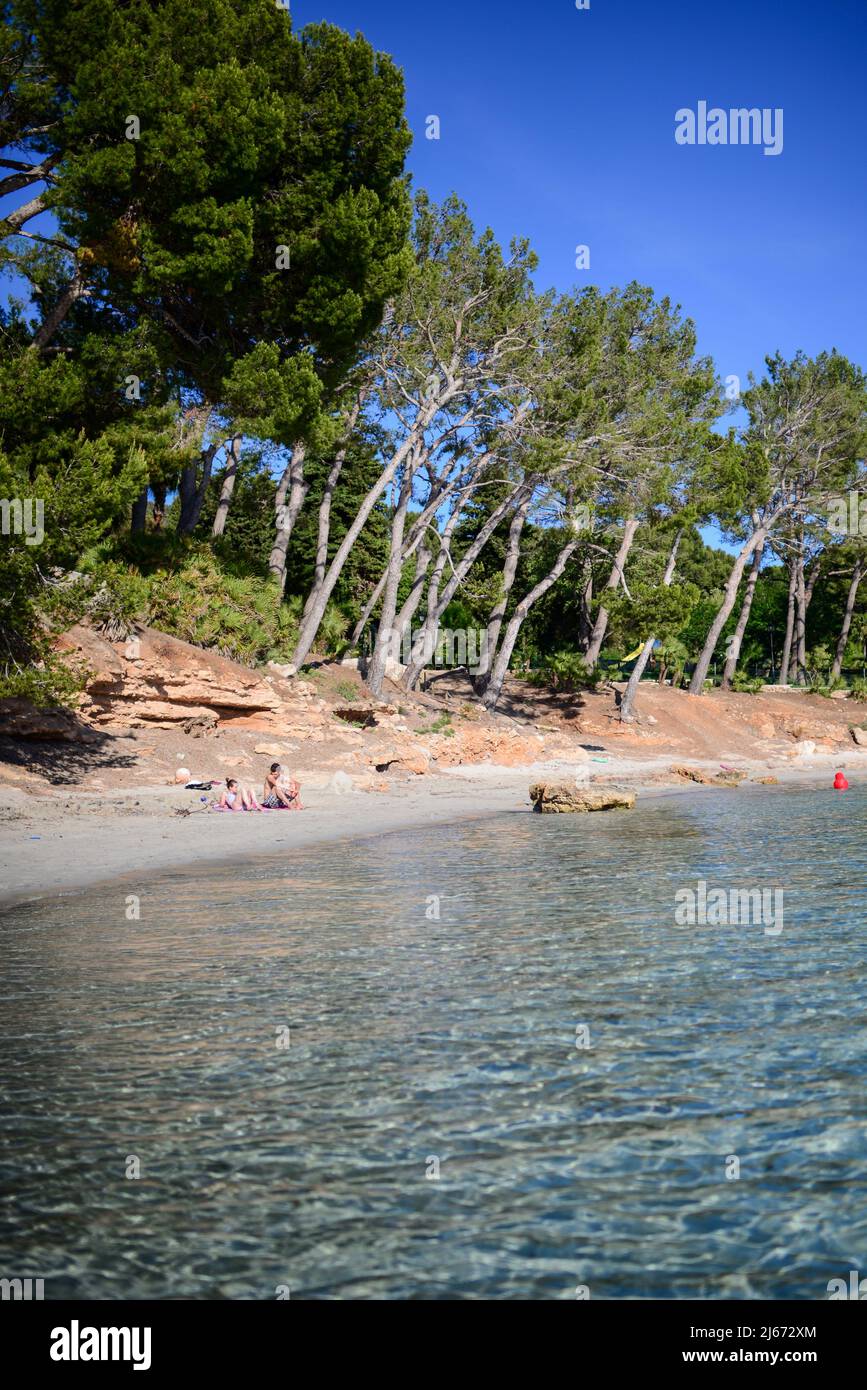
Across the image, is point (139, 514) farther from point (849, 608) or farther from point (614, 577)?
point (849, 608)

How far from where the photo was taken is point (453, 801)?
2239 cm

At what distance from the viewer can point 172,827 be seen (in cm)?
1634

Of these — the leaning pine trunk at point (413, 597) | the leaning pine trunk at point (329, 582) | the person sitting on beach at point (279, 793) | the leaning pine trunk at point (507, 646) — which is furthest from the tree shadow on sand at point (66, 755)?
the leaning pine trunk at point (507, 646)

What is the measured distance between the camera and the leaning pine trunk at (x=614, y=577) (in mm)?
36781

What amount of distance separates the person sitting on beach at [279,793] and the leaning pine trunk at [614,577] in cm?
1956

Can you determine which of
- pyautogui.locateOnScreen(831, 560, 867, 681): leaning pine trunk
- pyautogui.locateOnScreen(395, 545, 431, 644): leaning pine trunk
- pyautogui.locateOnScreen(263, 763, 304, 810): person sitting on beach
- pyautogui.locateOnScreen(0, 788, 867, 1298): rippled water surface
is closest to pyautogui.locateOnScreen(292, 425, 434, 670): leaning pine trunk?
pyautogui.locateOnScreen(395, 545, 431, 644): leaning pine trunk

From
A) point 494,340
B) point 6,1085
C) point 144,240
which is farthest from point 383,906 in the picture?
point 494,340

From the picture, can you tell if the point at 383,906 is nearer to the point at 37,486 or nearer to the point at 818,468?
the point at 37,486

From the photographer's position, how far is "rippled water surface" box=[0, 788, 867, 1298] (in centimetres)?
406

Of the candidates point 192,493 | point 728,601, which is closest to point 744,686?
point 728,601

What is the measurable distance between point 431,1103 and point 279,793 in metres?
14.4

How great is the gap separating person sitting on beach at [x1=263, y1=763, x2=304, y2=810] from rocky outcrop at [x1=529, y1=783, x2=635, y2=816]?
5.67 metres

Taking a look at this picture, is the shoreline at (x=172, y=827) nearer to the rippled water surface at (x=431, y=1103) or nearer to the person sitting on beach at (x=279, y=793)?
the person sitting on beach at (x=279, y=793)

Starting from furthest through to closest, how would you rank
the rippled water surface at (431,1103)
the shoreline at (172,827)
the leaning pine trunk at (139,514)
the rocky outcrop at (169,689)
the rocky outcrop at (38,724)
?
the leaning pine trunk at (139,514) → the rocky outcrop at (169,689) → the rocky outcrop at (38,724) → the shoreline at (172,827) → the rippled water surface at (431,1103)
